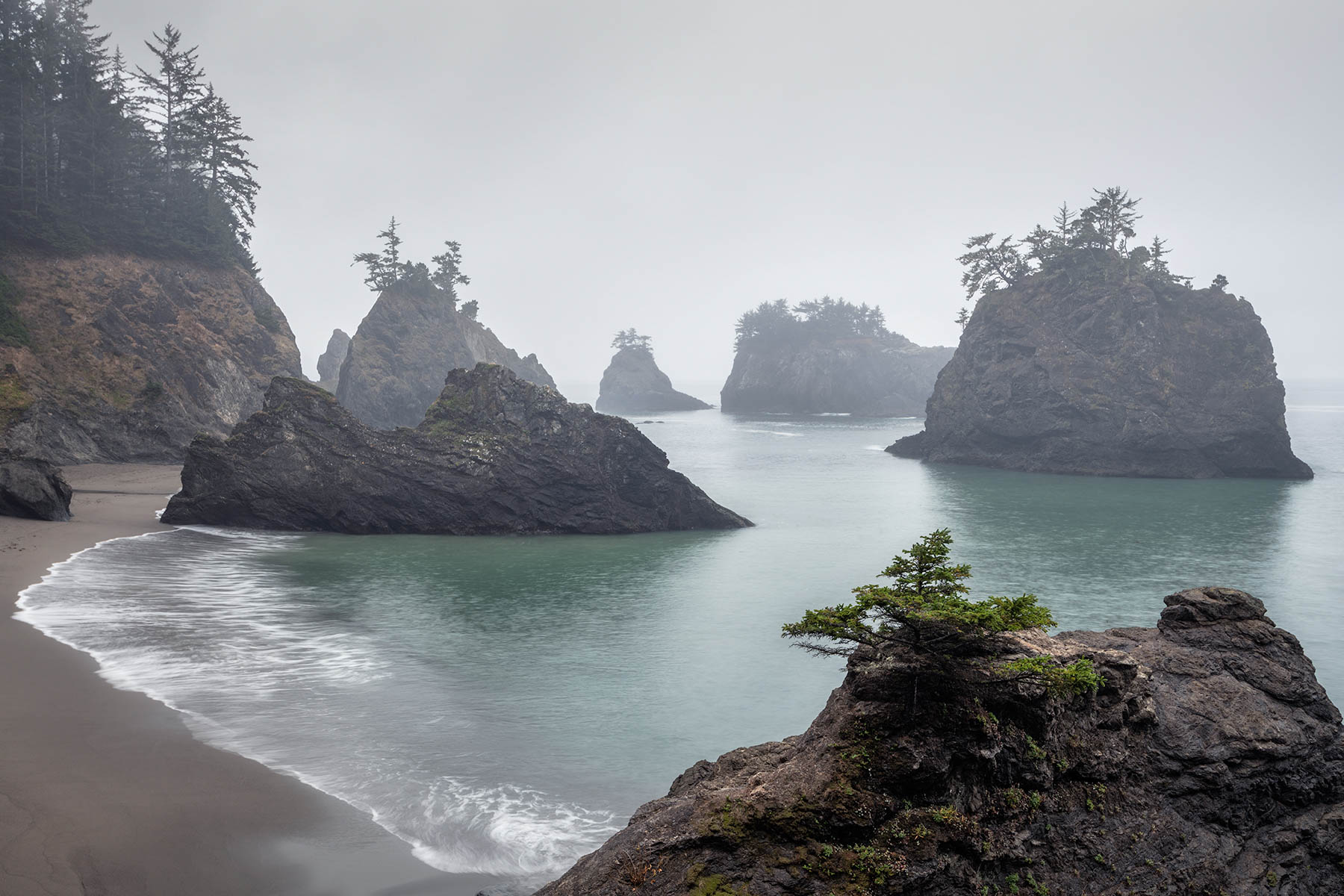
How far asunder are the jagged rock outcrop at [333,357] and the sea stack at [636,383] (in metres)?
52.5

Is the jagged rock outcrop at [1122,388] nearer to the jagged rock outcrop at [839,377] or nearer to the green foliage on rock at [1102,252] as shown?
the green foliage on rock at [1102,252]

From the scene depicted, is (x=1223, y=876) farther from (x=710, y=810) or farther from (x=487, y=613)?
(x=487, y=613)

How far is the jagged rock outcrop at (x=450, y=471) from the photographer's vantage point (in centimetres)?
3516

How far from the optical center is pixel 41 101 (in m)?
56.6

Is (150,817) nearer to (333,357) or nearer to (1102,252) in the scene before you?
(1102,252)

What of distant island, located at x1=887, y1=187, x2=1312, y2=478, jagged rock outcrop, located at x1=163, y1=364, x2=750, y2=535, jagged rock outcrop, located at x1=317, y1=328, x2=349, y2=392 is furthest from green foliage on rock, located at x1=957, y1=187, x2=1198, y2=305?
jagged rock outcrop, located at x1=317, y1=328, x2=349, y2=392

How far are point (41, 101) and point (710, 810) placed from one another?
69.9m

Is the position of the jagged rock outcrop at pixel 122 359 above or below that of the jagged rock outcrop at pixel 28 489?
above

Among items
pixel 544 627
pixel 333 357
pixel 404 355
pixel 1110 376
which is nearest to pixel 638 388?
pixel 333 357

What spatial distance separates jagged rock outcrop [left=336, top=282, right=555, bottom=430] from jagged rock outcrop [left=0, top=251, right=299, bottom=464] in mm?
19593

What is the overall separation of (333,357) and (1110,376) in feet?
374

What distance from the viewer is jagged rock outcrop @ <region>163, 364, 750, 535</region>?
115ft

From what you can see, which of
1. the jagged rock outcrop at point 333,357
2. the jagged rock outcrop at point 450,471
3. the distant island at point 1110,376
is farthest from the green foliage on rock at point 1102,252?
the jagged rock outcrop at point 333,357

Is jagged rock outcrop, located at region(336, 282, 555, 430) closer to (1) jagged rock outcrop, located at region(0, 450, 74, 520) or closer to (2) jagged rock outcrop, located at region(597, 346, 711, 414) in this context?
(1) jagged rock outcrop, located at region(0, 450, 74, 520)
